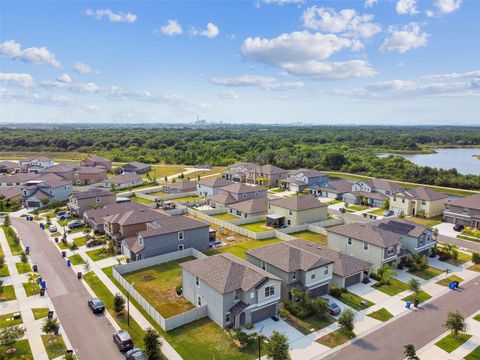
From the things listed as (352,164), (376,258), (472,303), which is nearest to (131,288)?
(376,258)

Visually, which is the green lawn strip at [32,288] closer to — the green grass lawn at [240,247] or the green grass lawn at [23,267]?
the green grass lawn at [23,267]

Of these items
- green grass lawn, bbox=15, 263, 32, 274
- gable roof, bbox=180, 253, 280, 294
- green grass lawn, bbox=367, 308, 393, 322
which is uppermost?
gable roof, bbox=180, 253, 280, 294

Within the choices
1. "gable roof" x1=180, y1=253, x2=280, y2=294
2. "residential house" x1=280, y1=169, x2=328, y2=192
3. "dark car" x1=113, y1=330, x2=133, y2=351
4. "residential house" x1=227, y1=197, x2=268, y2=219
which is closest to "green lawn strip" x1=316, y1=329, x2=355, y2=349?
"gable roof" x1=180, y1=253, x2=280, y2=294

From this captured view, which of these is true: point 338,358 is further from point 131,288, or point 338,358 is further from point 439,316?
point 131,288

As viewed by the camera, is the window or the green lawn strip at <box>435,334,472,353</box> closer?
the green lawn strip at <box>435,334,472,353</box>

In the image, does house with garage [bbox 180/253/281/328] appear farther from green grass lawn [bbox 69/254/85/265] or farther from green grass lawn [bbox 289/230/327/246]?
green grass lawn [bbox 289/230/327/246]

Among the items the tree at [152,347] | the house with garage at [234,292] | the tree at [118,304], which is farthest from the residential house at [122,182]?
the tree at [152,347]
